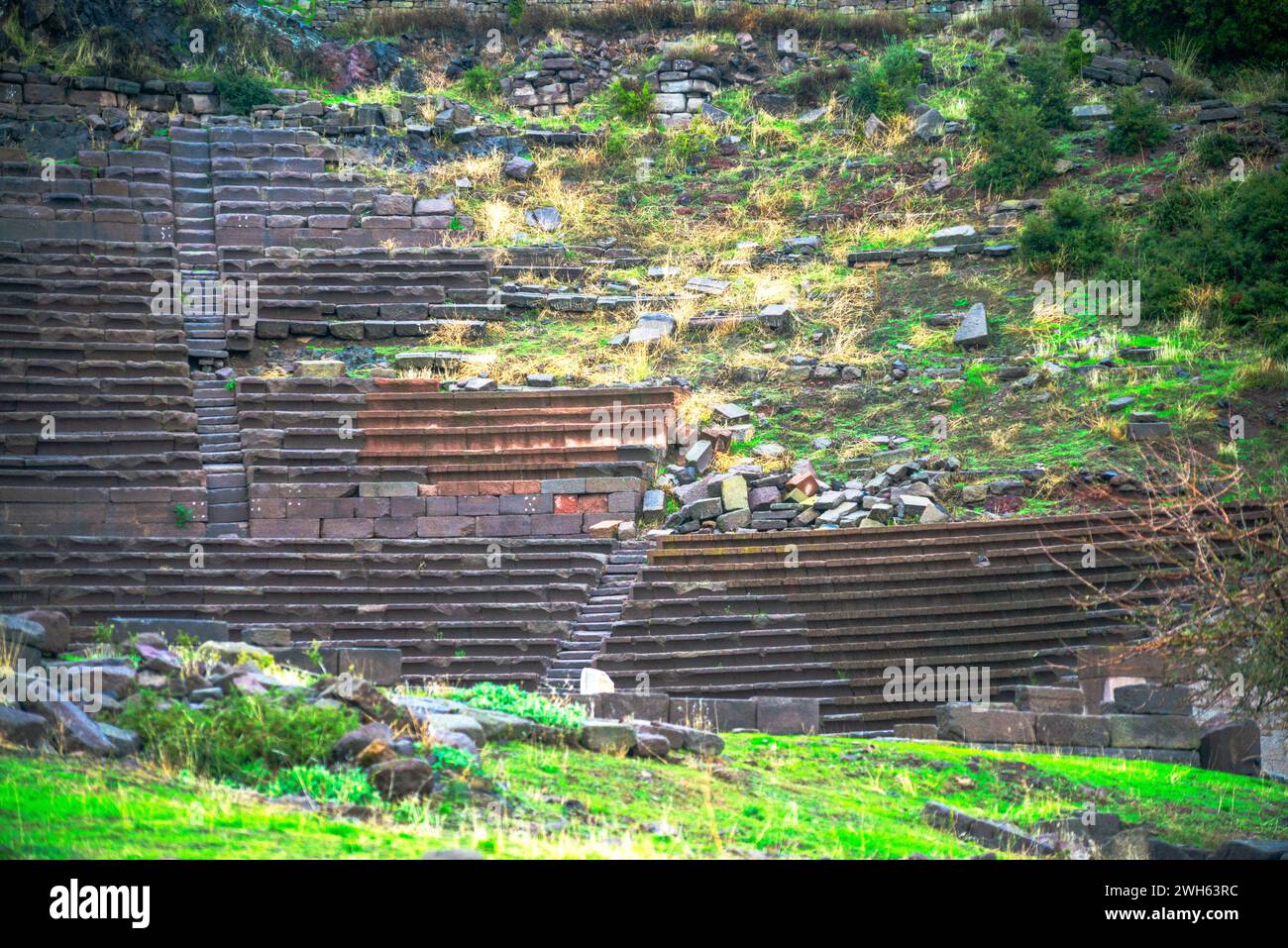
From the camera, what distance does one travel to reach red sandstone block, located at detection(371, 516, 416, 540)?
20.8 meters

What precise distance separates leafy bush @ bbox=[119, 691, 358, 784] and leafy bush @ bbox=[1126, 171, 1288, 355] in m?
18.8

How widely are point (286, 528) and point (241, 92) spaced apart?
45.4 feet

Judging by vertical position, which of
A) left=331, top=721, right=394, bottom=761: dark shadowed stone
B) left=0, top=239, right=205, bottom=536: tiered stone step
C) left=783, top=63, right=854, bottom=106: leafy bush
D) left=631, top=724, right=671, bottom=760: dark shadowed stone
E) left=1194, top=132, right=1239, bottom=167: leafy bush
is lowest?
left=631, top=724, right=671, bottom=760: dark shadowed stone

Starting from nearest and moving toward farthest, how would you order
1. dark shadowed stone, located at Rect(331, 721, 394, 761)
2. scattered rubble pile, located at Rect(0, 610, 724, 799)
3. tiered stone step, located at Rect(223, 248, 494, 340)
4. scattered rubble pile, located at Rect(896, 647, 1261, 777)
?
scattered rubble pile, located at Rect(0, 610, 724, 799), dark shadowed stone, located at Rect(331, 721, 394, 761), scattered rubble pile, located at Rect(896, 647, 1261, 777), tiered stone step, located at Rect(223, 248, 494, 340)

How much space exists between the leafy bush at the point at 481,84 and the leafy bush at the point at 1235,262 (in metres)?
15.0

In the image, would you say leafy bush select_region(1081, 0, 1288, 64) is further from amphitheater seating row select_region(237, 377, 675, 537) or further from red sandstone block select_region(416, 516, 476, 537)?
red sandstone block select_region(416, 516, 476, 537)

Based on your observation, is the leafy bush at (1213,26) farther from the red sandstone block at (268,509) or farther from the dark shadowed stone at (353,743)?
the dark shadowed stone at (353,743)

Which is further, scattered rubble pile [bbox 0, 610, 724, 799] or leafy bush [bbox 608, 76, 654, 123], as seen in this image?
leafy bush [bbox 608, 76, 654, 123]

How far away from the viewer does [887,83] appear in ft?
108

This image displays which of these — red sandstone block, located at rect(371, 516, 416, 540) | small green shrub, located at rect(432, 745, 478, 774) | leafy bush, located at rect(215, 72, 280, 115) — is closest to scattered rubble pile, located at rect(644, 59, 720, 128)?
leafy bush, located at rect(215, 72, 280, 115)

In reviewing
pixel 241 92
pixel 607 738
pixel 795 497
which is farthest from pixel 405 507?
pixel 241 92

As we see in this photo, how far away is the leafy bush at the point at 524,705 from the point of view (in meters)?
13.2

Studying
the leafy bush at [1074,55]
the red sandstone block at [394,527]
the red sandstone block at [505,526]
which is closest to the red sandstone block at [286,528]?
the red sandstone block at [394,527]
